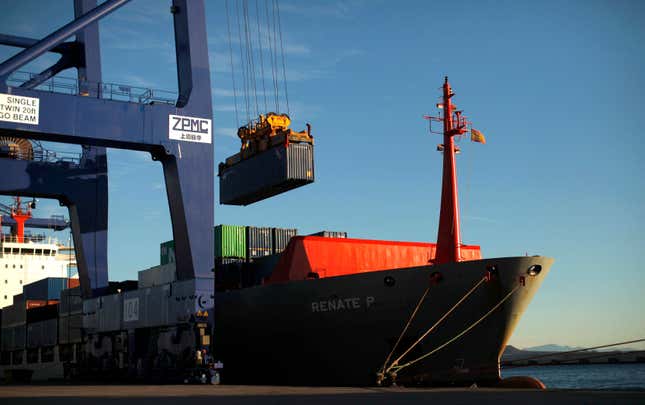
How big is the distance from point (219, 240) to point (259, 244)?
1624 millimetres

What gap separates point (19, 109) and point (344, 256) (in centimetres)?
1159

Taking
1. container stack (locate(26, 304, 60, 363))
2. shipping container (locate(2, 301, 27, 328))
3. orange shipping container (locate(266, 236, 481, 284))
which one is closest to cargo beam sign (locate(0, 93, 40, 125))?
orange shipping container (locate(266, 236, 481, 284))

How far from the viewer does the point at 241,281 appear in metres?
28.1

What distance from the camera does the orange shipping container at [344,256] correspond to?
2419 centimetres

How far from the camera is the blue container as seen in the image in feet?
137

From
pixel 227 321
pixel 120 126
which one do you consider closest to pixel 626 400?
pixel 227 321

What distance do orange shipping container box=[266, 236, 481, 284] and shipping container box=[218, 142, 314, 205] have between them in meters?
2.55

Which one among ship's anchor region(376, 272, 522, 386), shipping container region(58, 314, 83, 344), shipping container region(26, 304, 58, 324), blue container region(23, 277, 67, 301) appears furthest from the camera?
blue container region(23, 277, 67, 301)

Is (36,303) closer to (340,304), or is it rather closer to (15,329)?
(15,329)

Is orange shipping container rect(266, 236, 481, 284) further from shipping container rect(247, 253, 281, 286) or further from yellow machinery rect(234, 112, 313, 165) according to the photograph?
yellow machinery rect(234, 112, 313, 165)

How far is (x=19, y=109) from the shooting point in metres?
24.0

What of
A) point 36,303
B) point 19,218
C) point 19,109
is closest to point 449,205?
point 19,109

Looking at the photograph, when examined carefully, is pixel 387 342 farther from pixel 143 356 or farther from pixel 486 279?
pixel 143 356

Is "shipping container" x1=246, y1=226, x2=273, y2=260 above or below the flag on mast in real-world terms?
below
